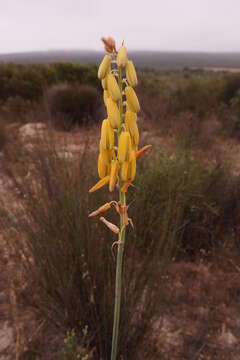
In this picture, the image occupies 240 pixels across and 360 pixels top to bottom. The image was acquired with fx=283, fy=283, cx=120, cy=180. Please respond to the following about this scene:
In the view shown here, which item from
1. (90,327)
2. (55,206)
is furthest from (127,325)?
(55,206)

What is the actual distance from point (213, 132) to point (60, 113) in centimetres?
447

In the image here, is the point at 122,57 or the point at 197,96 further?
the point at 197,96

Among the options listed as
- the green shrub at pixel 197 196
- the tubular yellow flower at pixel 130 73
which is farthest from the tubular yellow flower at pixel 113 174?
the green shrub at pixel 197 196

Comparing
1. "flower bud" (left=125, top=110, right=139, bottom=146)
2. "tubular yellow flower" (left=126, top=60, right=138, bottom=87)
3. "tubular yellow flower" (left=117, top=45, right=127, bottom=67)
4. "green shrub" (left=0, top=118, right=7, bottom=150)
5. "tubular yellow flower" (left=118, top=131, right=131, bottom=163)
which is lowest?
"green shrub" (left=0, top=118, right=7, bottom=150)

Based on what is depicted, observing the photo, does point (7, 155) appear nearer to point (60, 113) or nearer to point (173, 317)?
point (173, 317)

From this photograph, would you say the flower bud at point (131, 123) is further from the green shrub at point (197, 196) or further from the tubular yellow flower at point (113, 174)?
the green shrub at point (197, 196)

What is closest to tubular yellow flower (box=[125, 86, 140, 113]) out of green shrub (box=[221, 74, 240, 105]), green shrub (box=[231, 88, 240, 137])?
green shrub (box=[231, 88, 240, 137])

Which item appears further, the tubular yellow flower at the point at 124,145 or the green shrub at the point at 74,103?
the green shrub at the point at 74,103

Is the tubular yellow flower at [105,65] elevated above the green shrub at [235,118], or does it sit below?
above

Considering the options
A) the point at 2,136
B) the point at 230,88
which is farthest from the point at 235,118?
the point at 2,136

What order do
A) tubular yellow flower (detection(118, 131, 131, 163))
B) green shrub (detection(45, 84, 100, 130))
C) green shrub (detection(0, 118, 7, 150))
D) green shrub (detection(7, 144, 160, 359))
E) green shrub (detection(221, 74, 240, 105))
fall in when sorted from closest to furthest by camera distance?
1. tubular yellow flower (detection(118, 131, 131, 163))
2. green shrub (detection(7, 144, 160, 359))
3. green shrub (detection(0, 118, 7, 150))
4. green shrub (detection(45, 84, 100, 130))
5. green shrub (detection(221, 74, 240, 105))

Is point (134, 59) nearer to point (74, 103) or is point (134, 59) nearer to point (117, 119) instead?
point (117, 119)

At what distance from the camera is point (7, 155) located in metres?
4.54

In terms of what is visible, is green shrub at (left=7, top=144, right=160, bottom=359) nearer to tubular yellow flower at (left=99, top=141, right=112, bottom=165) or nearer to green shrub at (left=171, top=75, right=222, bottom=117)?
tubular yellow flower at (left=99, top=141, right=112, bottom=165)
